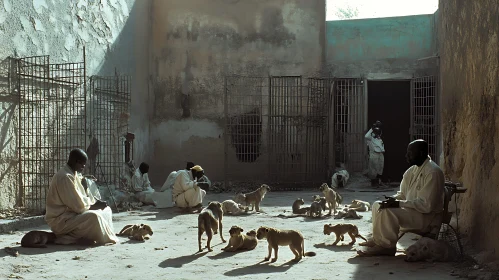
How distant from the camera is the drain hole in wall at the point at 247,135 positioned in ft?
60.0

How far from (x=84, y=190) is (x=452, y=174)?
559 centimetres

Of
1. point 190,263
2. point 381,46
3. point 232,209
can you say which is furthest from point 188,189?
point 381,46

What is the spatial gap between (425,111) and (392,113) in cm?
402

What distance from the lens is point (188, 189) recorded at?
12234mm

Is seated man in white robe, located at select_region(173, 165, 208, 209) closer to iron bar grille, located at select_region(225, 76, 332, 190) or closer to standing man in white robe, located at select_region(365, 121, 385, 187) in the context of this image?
iron bar grille, located at select_region(225, 76, 332, 190)

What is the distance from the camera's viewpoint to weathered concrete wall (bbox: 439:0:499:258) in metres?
6.92

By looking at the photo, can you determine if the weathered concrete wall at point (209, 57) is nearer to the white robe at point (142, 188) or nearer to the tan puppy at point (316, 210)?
the white robe at point (142, 188)

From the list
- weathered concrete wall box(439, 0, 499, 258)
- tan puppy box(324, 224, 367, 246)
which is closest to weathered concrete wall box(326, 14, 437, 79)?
weathered concrete wall box(439, 0, 499, 258)

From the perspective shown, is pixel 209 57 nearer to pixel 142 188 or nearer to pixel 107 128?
pixel 107 128

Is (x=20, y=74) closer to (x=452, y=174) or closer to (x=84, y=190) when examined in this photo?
(x=84, y=190)

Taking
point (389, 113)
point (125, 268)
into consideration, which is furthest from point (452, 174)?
point (389, 113)

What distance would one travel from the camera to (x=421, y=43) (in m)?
18.2

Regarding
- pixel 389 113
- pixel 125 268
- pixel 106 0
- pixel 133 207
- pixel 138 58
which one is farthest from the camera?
pixel 389 113

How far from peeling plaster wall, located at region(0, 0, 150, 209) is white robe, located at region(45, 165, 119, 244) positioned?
101 inches
